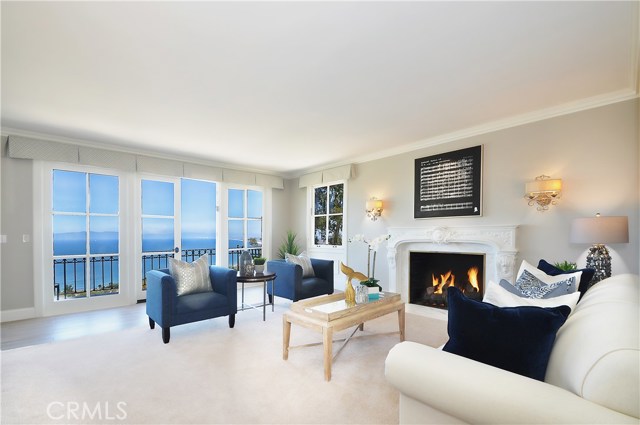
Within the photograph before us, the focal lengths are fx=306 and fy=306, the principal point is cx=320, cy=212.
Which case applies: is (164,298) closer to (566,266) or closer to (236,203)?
(236,203)

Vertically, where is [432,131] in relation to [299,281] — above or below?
above

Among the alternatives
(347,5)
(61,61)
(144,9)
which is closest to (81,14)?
(144,9)

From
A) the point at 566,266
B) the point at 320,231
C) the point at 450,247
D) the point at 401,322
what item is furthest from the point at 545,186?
the point at 320,231

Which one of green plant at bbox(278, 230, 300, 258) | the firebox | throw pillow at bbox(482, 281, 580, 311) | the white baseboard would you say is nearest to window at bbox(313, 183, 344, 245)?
green plant at bbox(278, 230, 300, 258)

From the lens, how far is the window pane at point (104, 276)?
445 cm

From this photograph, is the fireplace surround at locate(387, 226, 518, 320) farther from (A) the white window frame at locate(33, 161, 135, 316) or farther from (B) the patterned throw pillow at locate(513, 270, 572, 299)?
(A) the white window frame at locate(33, 161, 135, 316)

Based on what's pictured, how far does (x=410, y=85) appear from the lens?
2.71m

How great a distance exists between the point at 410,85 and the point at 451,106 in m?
0.74

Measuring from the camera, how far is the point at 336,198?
5898 millimetres

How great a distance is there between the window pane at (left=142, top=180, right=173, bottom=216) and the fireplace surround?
12.1ft

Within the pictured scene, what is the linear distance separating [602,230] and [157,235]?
5665mm

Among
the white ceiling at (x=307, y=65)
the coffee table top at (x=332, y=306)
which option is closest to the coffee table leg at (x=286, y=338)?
the coffee table top at (x=332, y=306)

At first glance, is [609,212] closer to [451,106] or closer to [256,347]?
[451,106]

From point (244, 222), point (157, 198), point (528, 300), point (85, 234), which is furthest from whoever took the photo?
point (244, 222)
